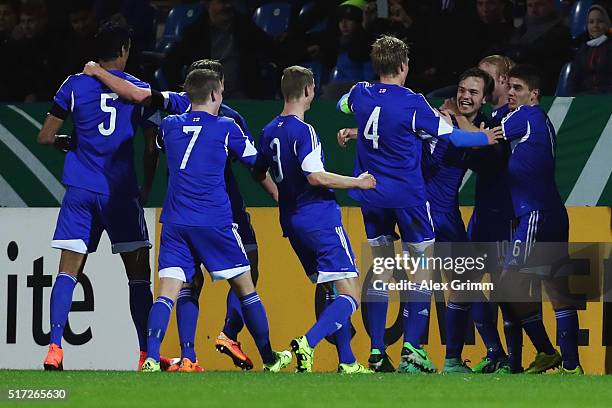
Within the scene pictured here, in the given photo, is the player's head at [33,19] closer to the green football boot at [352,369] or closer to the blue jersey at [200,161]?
the blue jersey at [200,161]

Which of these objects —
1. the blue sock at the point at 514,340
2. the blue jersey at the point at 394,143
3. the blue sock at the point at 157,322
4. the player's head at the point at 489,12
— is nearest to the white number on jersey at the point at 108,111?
the blue sock at the point at 157,322

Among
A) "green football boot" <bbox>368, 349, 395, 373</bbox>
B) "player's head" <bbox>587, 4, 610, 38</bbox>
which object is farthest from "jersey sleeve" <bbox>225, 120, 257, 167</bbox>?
"player's head" <bbox>587, 4, 610, 38</bbox>

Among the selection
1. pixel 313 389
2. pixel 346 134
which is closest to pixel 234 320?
pixel 346 134

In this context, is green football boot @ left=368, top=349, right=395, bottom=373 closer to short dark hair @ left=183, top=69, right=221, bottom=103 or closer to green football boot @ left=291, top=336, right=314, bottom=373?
green football boot @ left=291, top=336, right=314, bottom=373

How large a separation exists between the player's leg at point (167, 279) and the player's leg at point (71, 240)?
66cm

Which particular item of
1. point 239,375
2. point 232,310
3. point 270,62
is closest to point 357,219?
point 232,310

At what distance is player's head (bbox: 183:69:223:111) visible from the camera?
29.4ft

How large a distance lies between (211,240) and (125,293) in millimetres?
2217

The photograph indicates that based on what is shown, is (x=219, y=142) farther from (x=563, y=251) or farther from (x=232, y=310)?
(x=563, y=251)

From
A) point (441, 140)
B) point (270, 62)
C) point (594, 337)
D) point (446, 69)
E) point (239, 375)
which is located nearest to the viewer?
point (239, 375)

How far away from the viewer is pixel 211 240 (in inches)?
349

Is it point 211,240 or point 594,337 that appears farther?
point 594,337

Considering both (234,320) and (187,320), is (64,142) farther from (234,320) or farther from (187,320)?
(234,320)

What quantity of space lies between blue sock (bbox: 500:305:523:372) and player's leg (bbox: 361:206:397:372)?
82 centimetres
